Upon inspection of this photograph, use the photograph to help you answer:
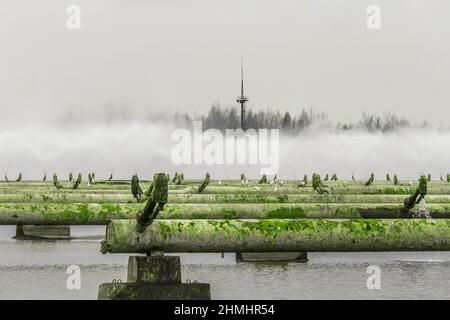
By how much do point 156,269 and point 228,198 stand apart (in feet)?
47.2

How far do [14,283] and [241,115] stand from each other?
531ft

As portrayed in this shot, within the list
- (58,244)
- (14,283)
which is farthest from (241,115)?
(14,283)

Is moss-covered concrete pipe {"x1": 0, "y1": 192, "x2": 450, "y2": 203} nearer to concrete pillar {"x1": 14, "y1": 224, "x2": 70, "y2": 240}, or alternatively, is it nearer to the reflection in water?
the reflection in water

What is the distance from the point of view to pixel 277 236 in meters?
18.9

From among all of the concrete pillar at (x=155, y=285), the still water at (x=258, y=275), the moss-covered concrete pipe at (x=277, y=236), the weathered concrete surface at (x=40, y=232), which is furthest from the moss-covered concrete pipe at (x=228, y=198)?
the weathered concrete surface at (x=40, y=232)

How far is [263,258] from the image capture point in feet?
115

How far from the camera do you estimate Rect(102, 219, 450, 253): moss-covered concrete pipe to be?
1834 cm

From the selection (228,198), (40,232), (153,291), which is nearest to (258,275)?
(228,198)

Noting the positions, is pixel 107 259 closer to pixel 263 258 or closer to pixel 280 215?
pixel 263 258

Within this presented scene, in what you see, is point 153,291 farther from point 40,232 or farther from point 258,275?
point 40,232

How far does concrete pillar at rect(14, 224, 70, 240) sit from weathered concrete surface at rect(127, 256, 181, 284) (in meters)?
31.2

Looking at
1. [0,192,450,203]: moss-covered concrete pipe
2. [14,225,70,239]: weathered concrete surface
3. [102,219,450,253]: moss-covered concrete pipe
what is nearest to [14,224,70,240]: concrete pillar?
[14,225,70,239]: weathered concrete surface

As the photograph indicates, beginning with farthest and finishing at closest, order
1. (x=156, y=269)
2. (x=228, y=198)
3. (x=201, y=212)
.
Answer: (x=228, y=198) → (x=201, y=212) → (x=156, y=269)

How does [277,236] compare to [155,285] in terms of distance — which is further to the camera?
[277,236]
